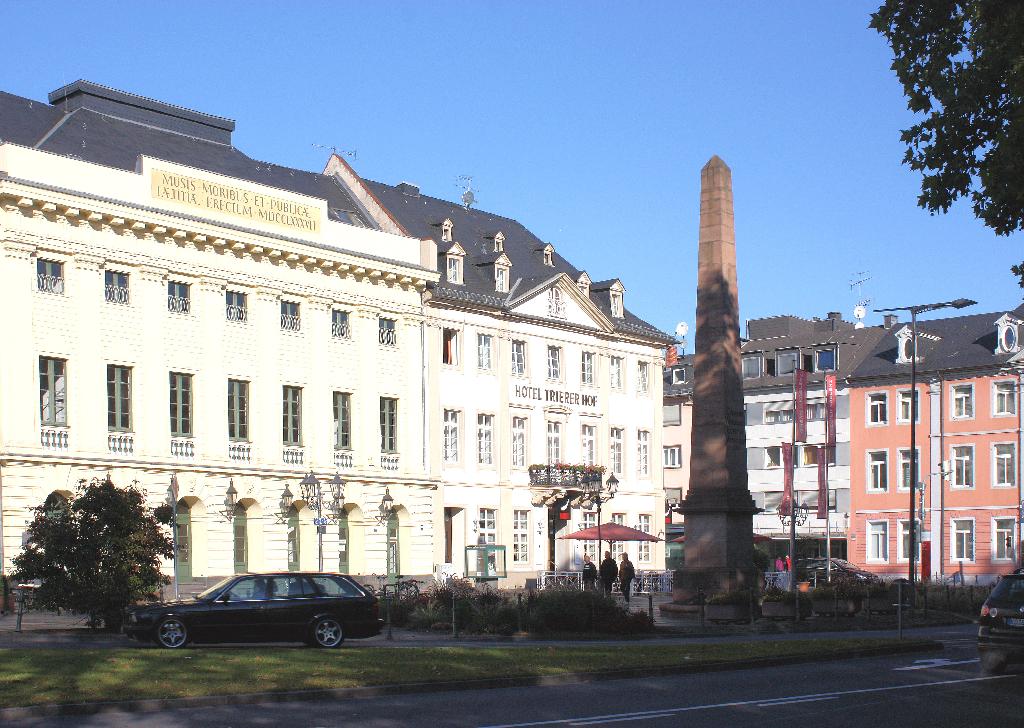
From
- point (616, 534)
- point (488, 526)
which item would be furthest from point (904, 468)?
point (616, 534)

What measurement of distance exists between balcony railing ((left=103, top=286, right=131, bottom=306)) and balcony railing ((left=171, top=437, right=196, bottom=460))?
4.63m

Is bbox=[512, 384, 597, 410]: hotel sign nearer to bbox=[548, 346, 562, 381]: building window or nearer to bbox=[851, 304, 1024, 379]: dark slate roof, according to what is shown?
bbox=[548, 346, 562, 381]: building window

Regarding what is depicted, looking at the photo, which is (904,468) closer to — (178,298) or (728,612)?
(178,298)

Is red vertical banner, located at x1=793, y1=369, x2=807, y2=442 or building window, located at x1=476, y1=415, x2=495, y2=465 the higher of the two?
red vertical banner, located at x1=793, y1=369, x2=807, y2=442

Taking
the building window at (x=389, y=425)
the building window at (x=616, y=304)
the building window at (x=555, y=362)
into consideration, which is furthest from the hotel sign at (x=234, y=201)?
the building window at (x=616, y=304)

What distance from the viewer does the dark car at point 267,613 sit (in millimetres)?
27031

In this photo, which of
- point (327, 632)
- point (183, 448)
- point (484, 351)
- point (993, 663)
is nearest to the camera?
point (993, 663)

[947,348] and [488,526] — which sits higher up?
[947,348]

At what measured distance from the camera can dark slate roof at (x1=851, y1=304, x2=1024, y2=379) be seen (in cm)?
7556

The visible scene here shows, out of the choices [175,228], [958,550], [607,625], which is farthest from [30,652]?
[958,550]

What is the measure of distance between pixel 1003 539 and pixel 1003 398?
6.51m

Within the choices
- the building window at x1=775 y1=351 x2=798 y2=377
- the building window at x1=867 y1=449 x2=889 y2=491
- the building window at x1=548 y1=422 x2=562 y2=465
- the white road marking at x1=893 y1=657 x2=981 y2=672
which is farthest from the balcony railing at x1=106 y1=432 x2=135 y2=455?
the building window at x1=775 y1=351 x2=798 y2=377

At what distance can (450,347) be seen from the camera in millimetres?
61531

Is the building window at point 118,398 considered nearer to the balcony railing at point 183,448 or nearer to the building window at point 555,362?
the balcony railing at point 183,448
